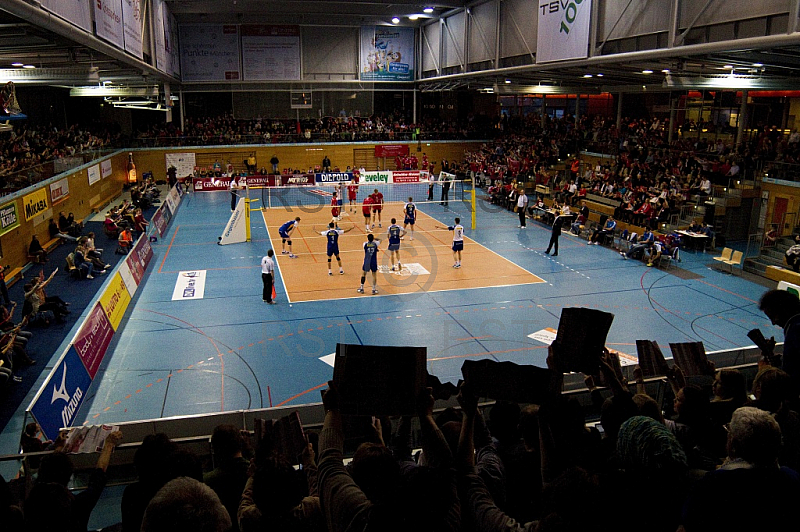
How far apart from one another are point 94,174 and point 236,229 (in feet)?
40.2

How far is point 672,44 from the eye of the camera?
19203mm

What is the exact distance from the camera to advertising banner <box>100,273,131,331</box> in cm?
1430

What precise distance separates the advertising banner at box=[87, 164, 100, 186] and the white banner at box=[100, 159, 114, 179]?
1.22 meters

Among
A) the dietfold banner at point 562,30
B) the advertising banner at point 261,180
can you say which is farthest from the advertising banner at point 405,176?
the dietfold banner at point 562,30

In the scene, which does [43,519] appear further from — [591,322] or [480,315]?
[480,315]

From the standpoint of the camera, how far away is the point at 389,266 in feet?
72.1

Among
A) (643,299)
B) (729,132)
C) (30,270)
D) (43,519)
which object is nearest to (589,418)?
(43,519)

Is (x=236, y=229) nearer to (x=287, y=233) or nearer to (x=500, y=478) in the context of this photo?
(x=287, y=233)

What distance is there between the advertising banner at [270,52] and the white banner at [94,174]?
670 inches

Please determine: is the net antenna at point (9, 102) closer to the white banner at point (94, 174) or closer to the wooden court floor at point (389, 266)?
the wooden court floor at point (389, 266)

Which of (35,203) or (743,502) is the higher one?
(743,502)

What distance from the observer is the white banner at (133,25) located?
21.8 metres

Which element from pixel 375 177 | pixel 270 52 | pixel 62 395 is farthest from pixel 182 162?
pixel 62 395

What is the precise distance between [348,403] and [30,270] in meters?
21.0
